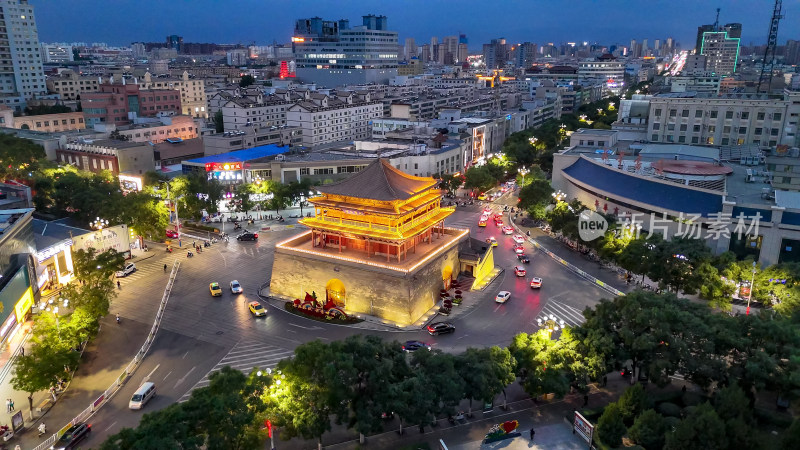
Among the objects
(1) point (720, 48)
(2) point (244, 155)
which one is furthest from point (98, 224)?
(1) point (720, 48)

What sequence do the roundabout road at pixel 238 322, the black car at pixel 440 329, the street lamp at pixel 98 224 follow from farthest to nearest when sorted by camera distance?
the street lamp at pixel 98 224 → the black car at pixel 440 329 → the roundabout road at pixel 238 322

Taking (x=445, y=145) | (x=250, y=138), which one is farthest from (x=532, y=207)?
(x=250, y=138)

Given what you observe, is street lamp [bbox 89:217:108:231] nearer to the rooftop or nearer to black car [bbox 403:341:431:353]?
the rooftop

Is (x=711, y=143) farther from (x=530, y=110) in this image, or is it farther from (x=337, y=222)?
(x=337, y=222)

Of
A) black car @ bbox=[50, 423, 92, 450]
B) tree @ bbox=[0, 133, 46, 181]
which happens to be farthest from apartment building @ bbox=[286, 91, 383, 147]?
black car @ bbox=[50, 423, 92, 450]

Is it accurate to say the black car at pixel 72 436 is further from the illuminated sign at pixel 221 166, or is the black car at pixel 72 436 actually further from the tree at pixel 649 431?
the illuminated sign at pixel 221 166

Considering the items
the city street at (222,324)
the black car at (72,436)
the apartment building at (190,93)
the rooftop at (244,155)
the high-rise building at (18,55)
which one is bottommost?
the city street at (222,324)

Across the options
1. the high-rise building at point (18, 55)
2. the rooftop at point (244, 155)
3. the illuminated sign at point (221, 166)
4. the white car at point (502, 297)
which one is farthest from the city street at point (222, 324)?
the high-rise building at point (18, 55)
